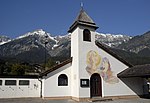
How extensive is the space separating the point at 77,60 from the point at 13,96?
792 cm

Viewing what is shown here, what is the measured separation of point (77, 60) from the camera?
807 inches

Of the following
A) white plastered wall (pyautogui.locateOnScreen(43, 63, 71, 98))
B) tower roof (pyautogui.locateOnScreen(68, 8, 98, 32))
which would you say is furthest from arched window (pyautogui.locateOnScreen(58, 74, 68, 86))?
tower roof (pyautogui.locateOnScreen(68, 8, 98, 32))

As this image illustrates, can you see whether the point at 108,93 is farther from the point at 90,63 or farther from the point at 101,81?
the point at 90,63

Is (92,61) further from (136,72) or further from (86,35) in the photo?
(136,72)

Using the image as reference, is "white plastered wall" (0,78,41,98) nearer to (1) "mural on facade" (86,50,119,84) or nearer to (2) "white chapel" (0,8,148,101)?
(2) "white chapel" (0,8,148,101)

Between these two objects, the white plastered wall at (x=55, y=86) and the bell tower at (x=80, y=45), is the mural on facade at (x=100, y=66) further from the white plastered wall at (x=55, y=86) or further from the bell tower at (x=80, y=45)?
the white plastered wall at (x=55, y=86)

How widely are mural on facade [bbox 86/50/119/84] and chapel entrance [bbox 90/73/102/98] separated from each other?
52 centimetres

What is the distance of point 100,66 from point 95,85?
205 centimetres

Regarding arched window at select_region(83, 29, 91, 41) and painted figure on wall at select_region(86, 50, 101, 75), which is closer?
painted figure on wall at select_region(86, 50, 101, 75)

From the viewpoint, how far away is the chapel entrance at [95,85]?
21069mm

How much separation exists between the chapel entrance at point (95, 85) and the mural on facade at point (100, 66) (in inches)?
20.6

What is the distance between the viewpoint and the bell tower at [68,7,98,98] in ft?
66.4

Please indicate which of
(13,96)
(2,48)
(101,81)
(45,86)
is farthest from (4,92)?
(2,48)

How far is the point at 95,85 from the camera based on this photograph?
21.3 metres
